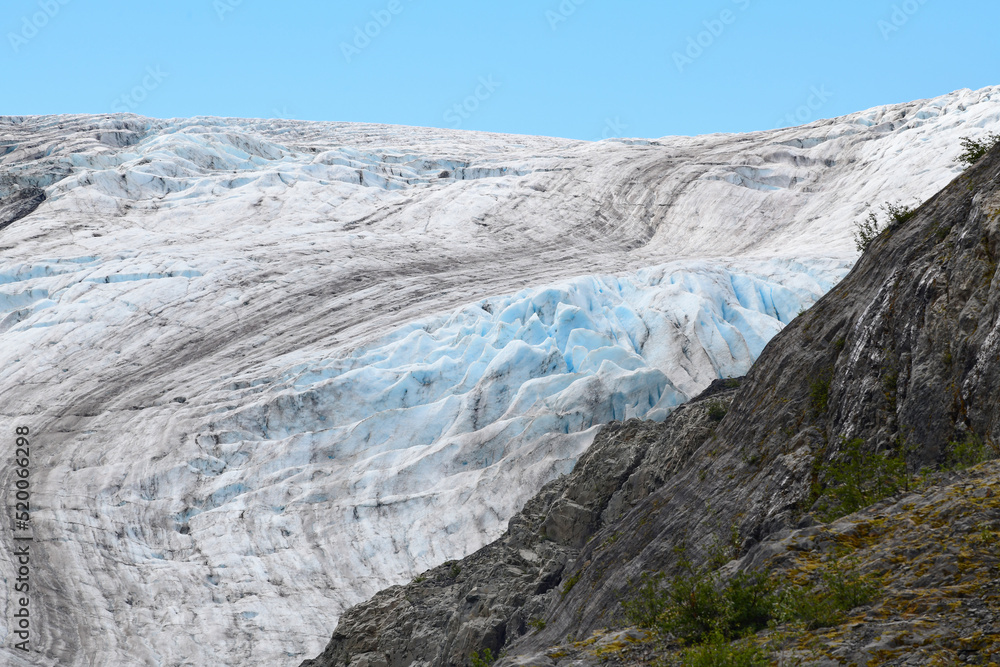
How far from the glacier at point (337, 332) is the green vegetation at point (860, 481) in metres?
12.5

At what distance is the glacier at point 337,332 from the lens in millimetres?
A: 18578

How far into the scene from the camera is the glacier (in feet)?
61.0

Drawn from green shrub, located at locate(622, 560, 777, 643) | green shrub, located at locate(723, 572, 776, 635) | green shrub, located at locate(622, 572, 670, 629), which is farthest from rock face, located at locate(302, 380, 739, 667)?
green shrub, located at locate(723, 572, 776, 635)

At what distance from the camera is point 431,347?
78.9ft

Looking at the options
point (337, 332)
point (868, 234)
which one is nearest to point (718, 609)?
point (868, 234)

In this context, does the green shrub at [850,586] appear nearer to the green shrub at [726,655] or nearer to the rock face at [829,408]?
the green shrub at [726,655]

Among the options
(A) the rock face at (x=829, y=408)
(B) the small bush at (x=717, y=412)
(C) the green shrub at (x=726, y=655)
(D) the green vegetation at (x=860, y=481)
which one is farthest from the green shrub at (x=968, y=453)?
(B) the small bush at (x=717, y=412)

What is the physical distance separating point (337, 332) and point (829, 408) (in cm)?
1968

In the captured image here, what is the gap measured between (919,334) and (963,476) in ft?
6.94

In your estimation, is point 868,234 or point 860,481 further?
point 868,234

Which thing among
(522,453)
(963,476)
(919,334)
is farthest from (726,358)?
(963,476)

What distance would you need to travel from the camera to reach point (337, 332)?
85.0 feet

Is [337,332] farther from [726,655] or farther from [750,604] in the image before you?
[726,655]

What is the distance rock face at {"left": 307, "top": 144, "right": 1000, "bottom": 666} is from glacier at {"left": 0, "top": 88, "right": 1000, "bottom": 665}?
774 centimetres
